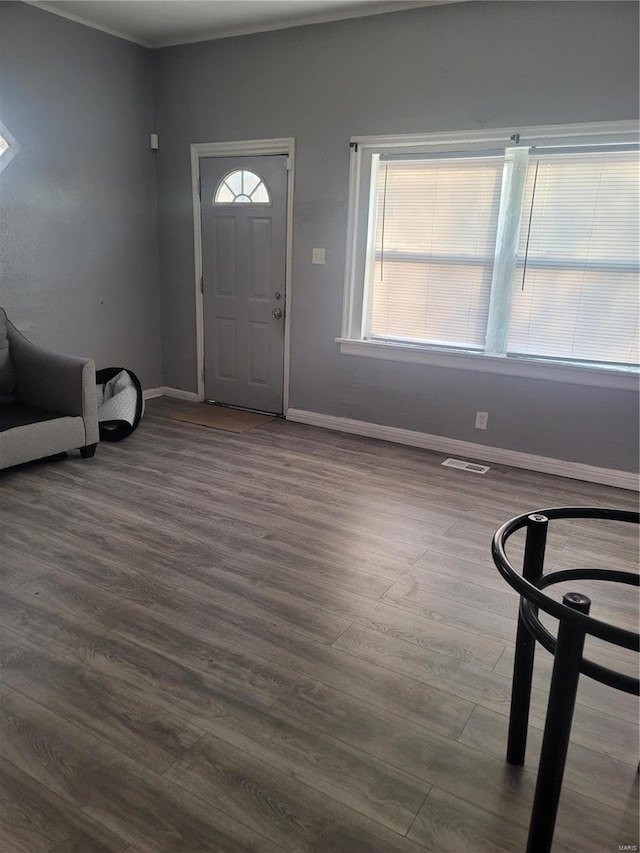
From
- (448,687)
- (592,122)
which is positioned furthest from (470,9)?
(448,687)

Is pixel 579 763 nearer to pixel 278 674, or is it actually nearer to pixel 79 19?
pixel 278 674

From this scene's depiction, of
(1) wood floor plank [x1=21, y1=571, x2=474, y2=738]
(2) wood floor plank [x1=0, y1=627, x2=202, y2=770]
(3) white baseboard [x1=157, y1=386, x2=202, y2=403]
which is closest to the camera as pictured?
(2) wood floor plank [x1=0, y1=627, x2=202, y2=770]

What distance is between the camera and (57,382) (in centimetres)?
368

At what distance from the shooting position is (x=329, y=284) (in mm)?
4438

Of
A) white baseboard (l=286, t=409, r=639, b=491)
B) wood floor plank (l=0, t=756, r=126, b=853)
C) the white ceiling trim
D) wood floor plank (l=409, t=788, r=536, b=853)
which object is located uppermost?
the white ceiling trim

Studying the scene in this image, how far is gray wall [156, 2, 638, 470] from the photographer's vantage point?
3.38 metres

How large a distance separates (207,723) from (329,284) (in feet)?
11.0

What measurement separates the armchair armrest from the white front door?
1.53 m

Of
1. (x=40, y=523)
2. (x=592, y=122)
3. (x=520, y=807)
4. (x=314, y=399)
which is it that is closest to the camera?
(x=520, y=807)

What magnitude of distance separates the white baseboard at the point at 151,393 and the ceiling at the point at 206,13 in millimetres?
2782

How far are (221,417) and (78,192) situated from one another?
6.60 feet

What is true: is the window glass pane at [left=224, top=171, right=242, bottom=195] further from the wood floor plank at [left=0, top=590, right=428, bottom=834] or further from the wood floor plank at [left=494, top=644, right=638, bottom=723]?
the wood floor plank at [left=494, top=644, right=638, bottom=723]

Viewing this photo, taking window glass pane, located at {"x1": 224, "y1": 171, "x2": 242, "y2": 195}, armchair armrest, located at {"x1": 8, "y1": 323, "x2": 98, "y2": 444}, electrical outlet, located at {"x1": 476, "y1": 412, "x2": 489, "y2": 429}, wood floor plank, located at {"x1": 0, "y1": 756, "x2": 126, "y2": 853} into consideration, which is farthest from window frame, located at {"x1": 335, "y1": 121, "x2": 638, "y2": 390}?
wood floor plank, located at {"x1": 0, "y1": 756, "x2": 126, "y2": 853}

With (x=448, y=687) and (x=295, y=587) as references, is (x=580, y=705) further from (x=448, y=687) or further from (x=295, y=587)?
(x=295, y=587)
